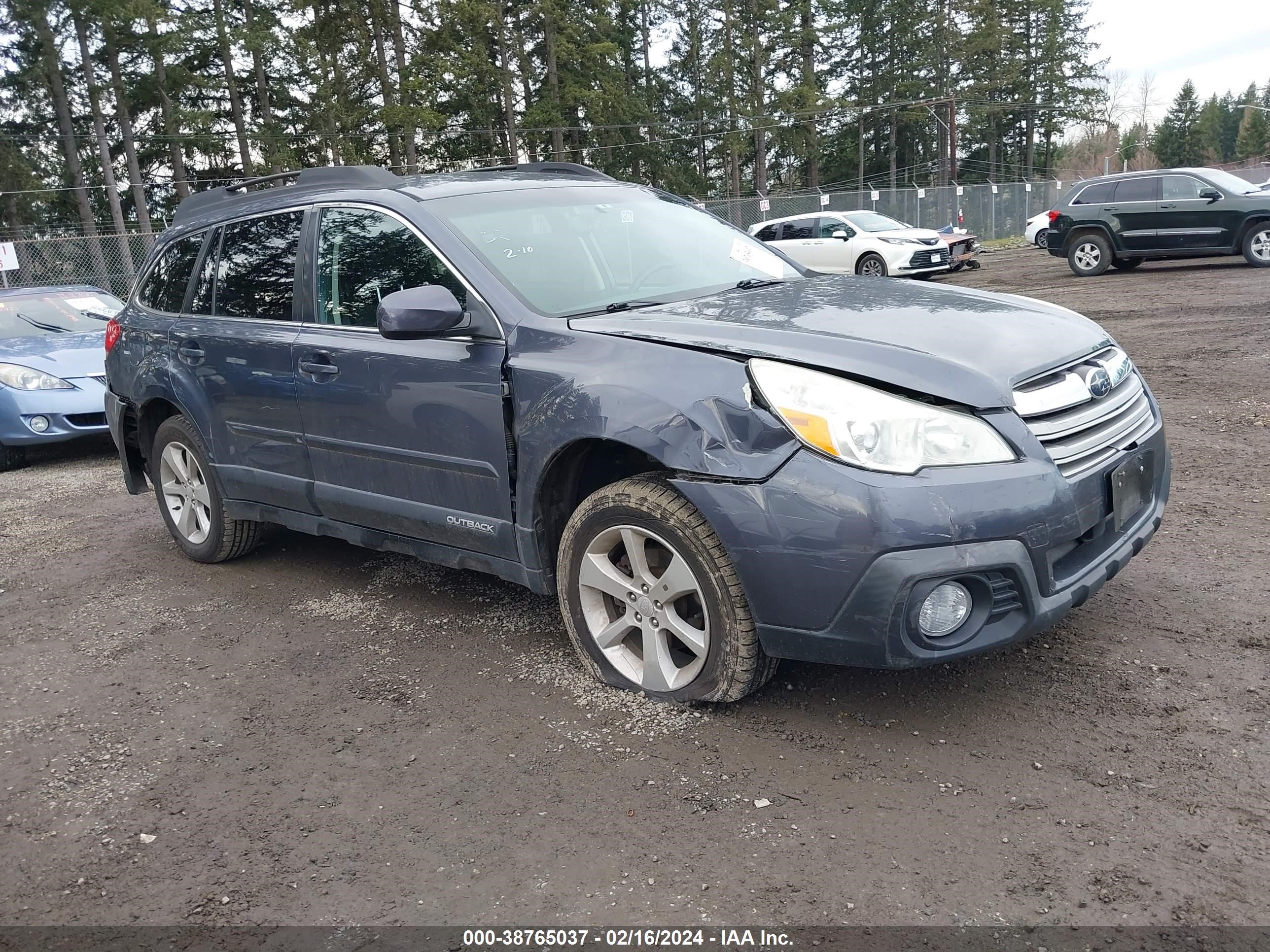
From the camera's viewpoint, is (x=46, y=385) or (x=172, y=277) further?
(x=46, y=385)

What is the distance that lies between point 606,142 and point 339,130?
14.4 meters

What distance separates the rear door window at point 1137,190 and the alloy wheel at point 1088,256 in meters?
0.95

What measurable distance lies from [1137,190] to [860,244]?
5.63 meters

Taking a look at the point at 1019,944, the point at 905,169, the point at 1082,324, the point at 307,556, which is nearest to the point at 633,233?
the point at 1082,324

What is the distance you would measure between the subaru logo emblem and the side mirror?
205 cm

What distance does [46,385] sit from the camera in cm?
842

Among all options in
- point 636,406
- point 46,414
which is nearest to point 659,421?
point 636,406

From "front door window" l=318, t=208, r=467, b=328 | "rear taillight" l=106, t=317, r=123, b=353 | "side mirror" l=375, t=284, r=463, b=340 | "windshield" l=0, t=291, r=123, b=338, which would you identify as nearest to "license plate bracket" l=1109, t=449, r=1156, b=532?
"side mirror" l=375, t=284, r=463, b=340

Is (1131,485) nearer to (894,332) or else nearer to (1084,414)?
Answer: (1084,414)

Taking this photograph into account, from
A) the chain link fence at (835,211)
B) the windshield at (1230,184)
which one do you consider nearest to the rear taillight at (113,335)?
the windshield at (1230,184)

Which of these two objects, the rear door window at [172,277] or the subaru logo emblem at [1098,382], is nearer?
the subaru logo emblem at [1098,382]

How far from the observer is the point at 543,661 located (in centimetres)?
375

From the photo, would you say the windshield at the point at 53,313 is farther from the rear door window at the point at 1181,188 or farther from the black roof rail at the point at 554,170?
the rear door window at the point at 1181,188

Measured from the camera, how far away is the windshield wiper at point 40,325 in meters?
9.42
